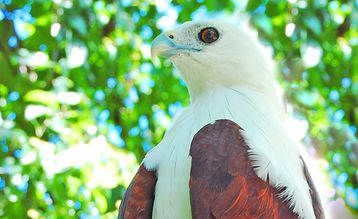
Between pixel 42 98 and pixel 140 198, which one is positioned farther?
pixel 42 98

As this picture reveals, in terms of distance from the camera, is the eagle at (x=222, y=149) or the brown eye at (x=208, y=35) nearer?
the eagle at (x=222, y=149)

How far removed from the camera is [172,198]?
2.25m

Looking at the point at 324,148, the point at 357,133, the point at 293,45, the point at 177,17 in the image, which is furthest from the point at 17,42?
the point at 357,133

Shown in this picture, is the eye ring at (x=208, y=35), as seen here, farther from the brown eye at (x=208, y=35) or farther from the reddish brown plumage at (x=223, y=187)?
the reddish brown plumage at (x=223, y=187)

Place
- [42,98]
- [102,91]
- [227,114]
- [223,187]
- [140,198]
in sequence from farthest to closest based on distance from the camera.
→ [102,91], [42,98], [227,114], [140,198], [223,187]

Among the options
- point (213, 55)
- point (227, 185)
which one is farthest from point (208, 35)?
point (227, 185)

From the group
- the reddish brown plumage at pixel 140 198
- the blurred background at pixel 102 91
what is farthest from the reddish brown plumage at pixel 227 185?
the blurred background at pixel 102 91

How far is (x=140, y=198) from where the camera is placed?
2299mm

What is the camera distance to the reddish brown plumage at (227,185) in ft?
6.83

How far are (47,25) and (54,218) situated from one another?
1372 millimetres

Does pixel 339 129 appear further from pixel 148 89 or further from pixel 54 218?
pixel 54 218

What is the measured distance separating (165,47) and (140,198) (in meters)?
0.76

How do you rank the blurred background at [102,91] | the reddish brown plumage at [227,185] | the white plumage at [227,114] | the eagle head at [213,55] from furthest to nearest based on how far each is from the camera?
the blurred background at [102,91] < the eagle head at [213,55] < the white plumage at [227,114] < the reddish brown plumage at [227,185]

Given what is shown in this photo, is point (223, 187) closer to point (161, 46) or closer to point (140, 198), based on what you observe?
point (140, 198)
